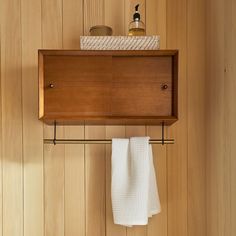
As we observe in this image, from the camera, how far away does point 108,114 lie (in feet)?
4.27

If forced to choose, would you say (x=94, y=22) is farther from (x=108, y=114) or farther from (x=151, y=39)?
(x=108, y=114)

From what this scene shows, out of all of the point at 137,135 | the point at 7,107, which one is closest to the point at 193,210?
the point at 137,135

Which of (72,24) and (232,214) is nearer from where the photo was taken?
(232,214)

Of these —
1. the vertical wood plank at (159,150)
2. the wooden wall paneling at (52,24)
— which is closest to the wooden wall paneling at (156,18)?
the vertical wood plank at (159,150)

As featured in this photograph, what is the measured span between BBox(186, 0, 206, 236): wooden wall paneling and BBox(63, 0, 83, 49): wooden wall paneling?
1.72ft

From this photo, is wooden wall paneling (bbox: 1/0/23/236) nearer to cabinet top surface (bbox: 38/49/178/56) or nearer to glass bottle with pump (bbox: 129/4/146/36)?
cabinet top surface (bbox: 38/49/178/56)

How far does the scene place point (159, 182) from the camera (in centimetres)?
155

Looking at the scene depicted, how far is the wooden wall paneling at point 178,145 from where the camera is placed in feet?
5.08

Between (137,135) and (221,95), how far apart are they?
43 centimetres

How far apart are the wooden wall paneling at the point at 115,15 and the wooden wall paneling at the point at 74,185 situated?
19.7 inches

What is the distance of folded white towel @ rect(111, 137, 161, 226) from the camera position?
135 centimetres

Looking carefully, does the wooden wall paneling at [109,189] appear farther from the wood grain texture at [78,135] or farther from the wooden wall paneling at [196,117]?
→ the wooden wall paneling at [196,117]

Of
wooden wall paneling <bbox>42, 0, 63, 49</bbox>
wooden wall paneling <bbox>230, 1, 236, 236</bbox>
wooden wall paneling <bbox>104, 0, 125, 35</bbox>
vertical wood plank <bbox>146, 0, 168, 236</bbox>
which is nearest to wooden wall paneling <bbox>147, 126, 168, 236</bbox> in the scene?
vertical wood plank <bbox>146, 0, 168, 236</bbox>

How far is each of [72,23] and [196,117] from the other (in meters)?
0.74
